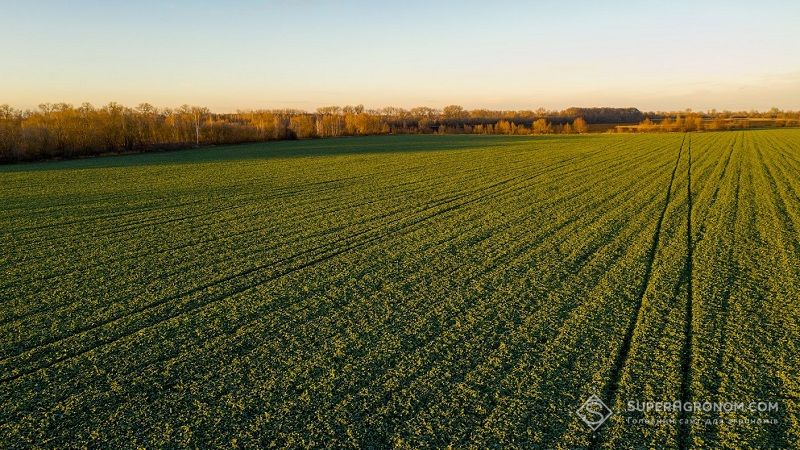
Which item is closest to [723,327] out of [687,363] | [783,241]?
[687,363]

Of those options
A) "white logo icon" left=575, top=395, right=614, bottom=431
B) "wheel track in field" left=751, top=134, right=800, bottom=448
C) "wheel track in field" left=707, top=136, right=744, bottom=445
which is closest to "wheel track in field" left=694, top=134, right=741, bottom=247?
"wheel track in field" left=707, top=136, right=744, bottom=445

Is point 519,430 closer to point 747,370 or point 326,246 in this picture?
point 747,370

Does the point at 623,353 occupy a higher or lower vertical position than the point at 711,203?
lower

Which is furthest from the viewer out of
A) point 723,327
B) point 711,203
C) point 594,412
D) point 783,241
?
point 711,203

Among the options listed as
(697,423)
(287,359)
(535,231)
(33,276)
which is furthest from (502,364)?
(33,276)

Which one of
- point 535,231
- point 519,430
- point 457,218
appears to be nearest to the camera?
point 519,430

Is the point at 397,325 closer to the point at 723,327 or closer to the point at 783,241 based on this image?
the point at 723,327

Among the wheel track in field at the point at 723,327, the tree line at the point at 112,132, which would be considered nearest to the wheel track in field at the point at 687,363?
the wheel track in field at the point at 723,327
